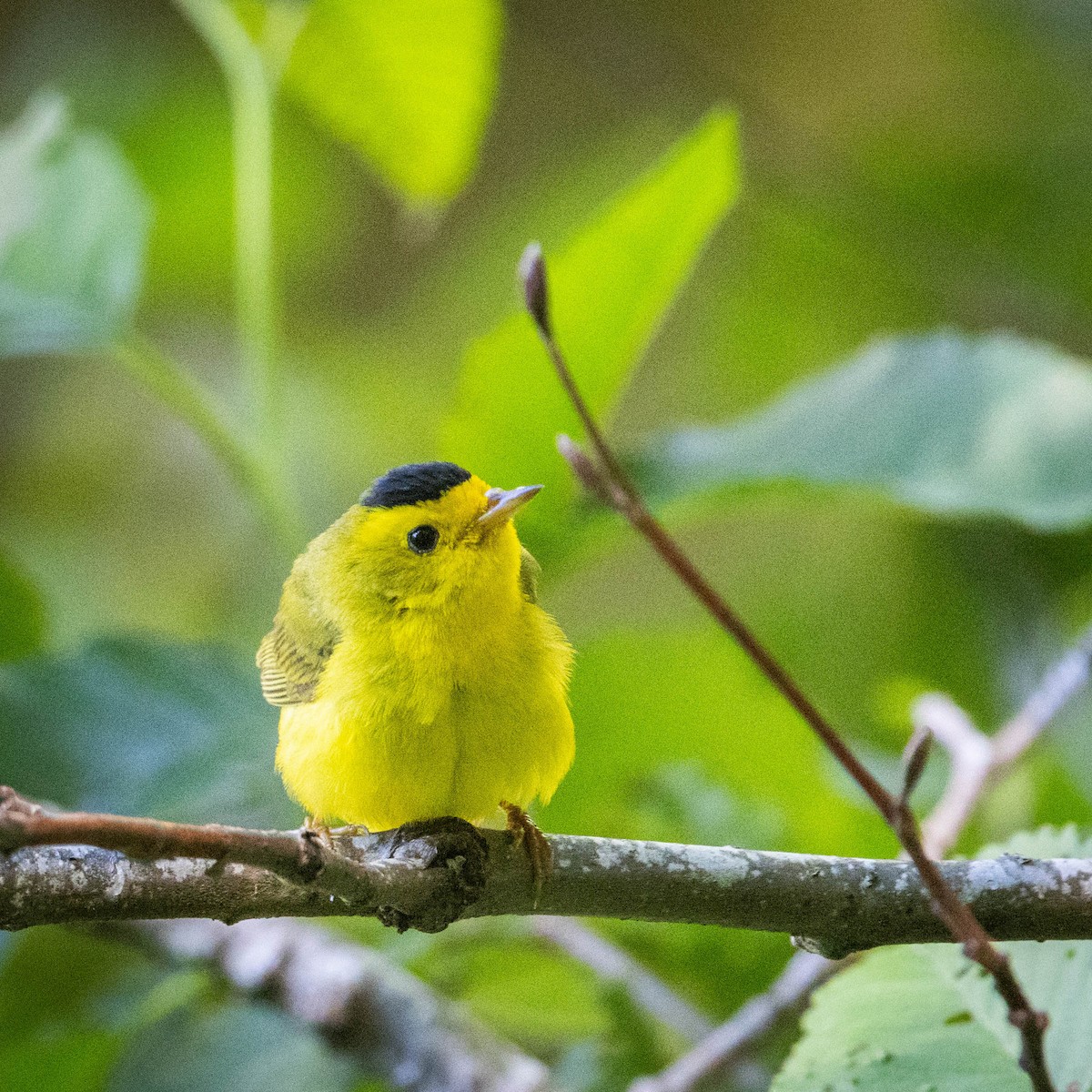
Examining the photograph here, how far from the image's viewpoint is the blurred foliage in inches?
81.9

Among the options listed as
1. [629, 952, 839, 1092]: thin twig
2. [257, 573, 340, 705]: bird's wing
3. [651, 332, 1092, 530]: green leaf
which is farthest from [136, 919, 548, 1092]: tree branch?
[651, 332, 1092, 530]: green leaf

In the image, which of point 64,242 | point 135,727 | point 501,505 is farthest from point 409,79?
point 135,727

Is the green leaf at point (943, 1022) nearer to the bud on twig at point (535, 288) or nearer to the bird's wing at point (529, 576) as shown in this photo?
the bird's wing at point (529, 576)

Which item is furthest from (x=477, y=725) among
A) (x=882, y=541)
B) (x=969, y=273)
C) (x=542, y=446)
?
(x=969, y=273)

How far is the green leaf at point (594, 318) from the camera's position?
211 cm

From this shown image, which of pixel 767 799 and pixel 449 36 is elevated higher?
pixel 449 36

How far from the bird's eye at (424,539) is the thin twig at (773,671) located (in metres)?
1.07

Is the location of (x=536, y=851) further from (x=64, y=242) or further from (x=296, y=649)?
(x=64, y=242)

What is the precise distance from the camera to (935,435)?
2143 mm

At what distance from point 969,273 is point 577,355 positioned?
6.74ft

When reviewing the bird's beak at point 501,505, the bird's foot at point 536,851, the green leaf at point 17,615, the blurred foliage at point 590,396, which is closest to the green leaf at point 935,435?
the blurred foliage at point 590,396

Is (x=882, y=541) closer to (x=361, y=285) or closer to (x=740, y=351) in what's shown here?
(x=740, y=351)

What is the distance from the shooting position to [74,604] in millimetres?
3836

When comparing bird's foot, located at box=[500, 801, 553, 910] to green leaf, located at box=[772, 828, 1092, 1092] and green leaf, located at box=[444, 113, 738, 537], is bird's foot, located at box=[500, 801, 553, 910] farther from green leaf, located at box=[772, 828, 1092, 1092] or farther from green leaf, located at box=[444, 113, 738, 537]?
green leaf, located at box=[444, 113, 738, 537]
